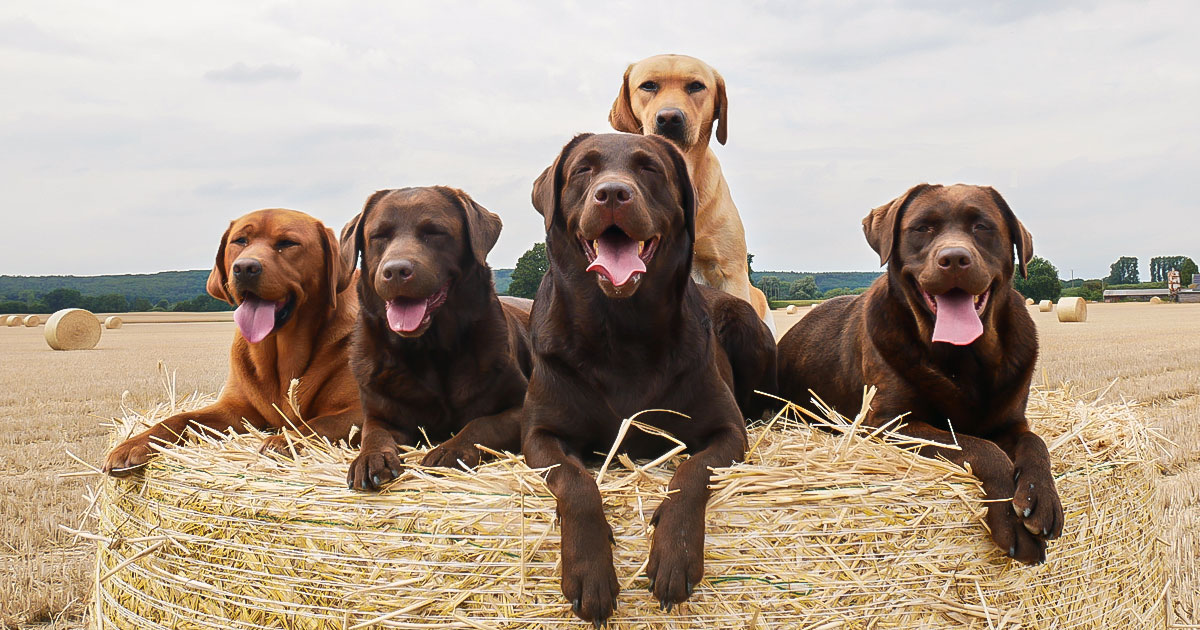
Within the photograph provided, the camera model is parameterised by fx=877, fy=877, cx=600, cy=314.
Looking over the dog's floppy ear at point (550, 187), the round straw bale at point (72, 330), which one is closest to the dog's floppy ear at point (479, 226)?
the dog's floppy ear at point (550, 187)

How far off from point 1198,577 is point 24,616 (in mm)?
5837

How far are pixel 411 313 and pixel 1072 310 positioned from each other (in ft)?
97.5

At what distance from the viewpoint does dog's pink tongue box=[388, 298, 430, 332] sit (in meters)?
3.22

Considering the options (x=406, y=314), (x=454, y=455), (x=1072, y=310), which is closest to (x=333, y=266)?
(x=406, y=314)

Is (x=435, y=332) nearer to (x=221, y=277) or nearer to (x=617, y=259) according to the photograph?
(x=617, y=259)

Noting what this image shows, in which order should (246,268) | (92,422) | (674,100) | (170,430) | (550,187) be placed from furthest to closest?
(92,422) < (674,100) < (246,268) < (170,430) < (550,187)

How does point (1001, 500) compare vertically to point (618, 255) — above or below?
below

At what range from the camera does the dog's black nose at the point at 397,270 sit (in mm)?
3090

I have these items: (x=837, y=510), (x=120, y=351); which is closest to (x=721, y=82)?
(x=837, y=510)

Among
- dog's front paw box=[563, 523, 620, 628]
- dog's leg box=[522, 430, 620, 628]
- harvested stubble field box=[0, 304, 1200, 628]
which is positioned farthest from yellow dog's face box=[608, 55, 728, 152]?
dog's front paw box=[563, 523, 620, 628]

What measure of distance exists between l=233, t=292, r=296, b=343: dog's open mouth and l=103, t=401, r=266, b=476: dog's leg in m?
0.43

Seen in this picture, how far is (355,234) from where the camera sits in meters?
3.54

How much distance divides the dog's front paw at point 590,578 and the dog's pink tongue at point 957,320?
60.2 inches

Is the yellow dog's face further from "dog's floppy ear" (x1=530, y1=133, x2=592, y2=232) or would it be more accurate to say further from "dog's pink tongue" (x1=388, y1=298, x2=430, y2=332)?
"dog's pink tongue" (x1=388, y1=298, x2=430, y2=332)
